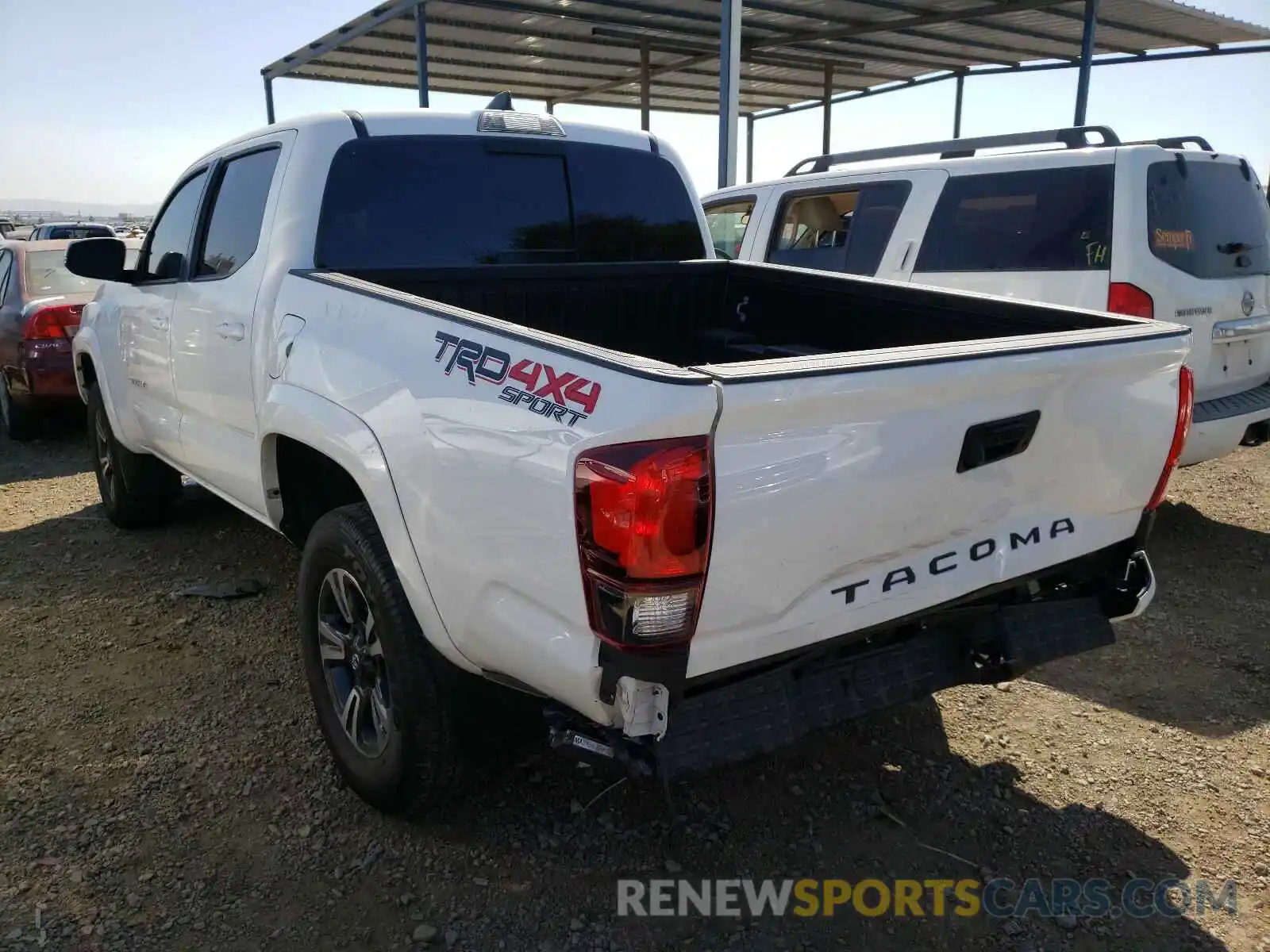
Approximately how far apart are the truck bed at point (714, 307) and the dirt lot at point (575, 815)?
55.3 inches

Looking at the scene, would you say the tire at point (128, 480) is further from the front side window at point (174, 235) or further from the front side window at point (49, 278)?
the front side window at point (49, 278)

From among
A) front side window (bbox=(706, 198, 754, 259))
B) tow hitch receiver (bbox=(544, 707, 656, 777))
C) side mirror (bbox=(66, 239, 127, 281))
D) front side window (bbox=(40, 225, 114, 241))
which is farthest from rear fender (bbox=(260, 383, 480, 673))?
front side window (bbox=(40, 225, 114, 241))

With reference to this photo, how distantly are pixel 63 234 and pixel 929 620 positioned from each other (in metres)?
23.9

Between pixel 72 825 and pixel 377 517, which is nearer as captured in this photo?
pixel 377 517

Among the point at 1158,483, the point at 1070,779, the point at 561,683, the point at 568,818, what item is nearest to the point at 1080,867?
the point at 1070,779

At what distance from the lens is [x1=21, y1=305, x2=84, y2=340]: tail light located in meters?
7.22

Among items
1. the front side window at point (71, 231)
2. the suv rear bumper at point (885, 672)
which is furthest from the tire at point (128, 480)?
the front side window at point (71, 231)

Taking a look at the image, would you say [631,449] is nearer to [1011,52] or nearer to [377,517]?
[377,517]

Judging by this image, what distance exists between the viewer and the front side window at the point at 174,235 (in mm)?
4124

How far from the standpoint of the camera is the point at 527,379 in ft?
6.59

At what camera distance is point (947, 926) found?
238 centimetres

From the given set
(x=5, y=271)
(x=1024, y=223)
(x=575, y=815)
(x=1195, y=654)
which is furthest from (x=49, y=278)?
(x=1195, y=654)

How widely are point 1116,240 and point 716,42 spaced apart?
9.42 meters

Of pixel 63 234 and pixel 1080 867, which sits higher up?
pixel 63 234
